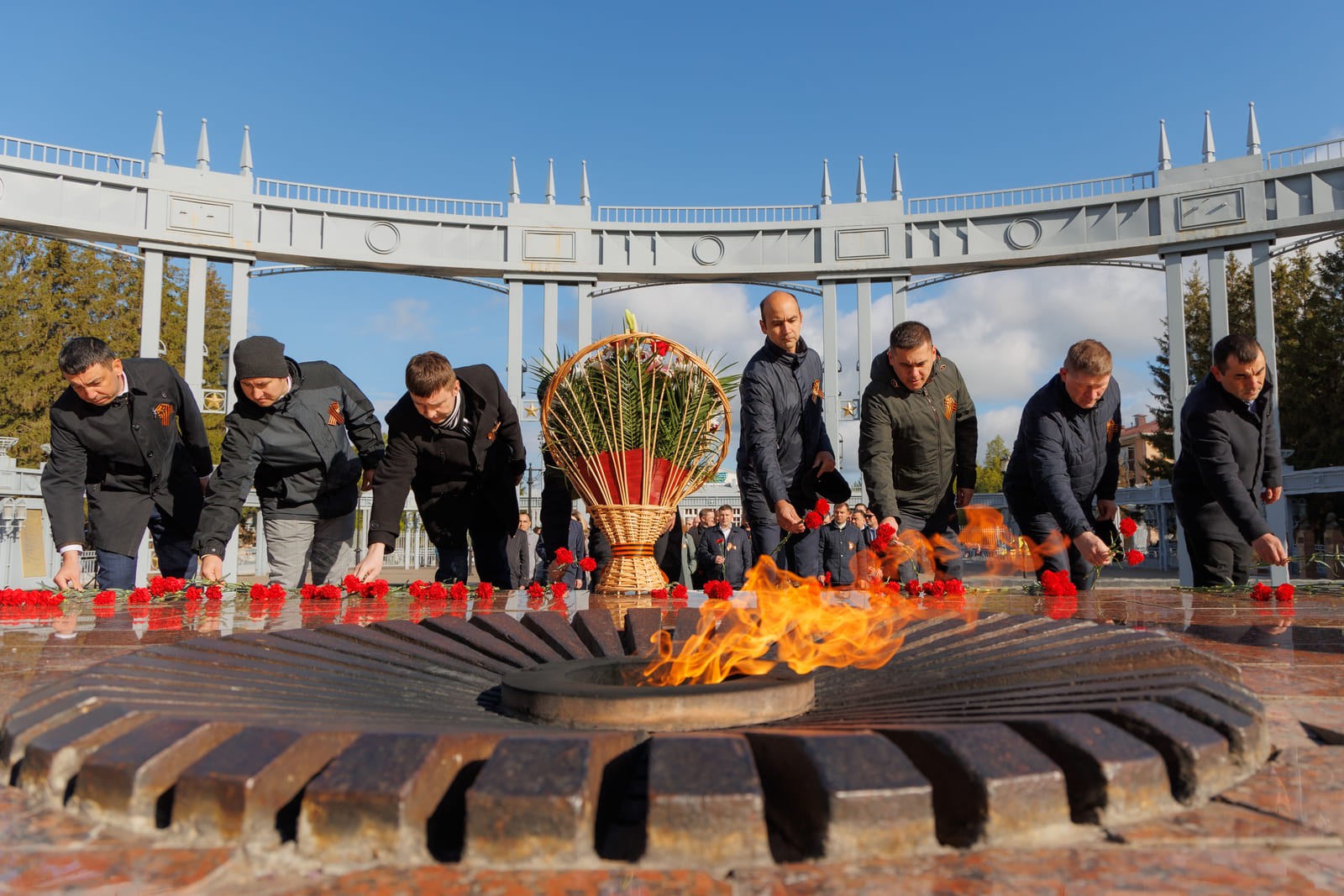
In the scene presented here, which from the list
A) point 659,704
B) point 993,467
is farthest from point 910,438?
point 993,467

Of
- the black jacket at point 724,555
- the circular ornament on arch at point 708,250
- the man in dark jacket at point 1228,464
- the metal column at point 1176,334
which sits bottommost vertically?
the black jacket at point 724,555

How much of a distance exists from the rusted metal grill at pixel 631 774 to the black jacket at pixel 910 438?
2895 mm

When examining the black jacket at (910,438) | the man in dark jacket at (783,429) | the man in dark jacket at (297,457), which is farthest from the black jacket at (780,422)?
the man in dark jacket at (297,457)

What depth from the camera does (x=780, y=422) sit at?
4.73 meters

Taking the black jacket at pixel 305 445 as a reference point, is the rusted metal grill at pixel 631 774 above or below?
below

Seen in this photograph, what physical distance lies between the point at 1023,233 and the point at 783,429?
12276 millimetres

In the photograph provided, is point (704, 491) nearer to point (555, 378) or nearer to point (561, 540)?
point (561, 540)

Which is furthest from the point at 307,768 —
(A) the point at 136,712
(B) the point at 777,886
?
(B) the point at 777,886

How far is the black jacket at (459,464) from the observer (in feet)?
14.4

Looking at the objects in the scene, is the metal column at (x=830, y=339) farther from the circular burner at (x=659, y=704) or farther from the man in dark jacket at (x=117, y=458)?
the circular burner at (x=659, y=704)

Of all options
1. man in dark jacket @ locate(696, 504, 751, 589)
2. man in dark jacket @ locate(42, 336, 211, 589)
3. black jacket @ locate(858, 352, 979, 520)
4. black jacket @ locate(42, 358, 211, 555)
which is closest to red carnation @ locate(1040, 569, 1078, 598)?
black jacket @ locate(858, 352, 979, 520)

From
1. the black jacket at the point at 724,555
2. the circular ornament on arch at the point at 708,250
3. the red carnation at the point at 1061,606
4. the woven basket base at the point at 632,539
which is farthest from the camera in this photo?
the circular ornament on arch at the point at 708,250

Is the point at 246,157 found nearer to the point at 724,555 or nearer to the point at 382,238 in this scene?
the point at 382,238

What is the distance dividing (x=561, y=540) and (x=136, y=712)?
4.83 metres
